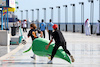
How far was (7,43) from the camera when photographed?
2391 centimetres

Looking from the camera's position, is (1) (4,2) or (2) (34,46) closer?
(2) (34,46)

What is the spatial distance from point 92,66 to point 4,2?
78.6ft

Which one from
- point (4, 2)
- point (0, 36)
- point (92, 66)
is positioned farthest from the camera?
point (4, 2)

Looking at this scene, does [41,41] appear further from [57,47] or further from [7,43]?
[7,43]

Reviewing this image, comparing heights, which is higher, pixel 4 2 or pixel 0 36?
pixel 4 2

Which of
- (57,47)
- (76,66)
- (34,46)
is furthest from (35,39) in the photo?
(76,66)

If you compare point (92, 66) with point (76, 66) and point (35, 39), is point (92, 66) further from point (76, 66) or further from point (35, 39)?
point (35, 39)

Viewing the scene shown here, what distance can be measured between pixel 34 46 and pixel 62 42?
157cm

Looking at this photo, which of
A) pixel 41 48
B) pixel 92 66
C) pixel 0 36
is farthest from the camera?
pixel 0 36

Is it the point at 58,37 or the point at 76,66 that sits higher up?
the point at 58,37

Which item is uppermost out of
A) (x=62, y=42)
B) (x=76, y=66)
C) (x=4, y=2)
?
(x=4, y=2)

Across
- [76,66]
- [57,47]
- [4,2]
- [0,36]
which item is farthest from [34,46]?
[4,2]

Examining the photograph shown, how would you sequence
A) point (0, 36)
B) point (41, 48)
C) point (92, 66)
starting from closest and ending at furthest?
1. point (92, 66)
2. point (41, 48)
3. point (0, 36)

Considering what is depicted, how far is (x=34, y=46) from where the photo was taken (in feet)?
46.2
